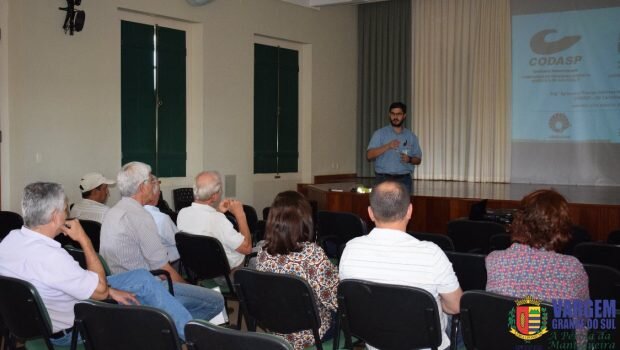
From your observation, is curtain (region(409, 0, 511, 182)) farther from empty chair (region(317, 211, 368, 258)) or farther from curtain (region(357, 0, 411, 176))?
empty chair (region(317, 211, 368, 258))

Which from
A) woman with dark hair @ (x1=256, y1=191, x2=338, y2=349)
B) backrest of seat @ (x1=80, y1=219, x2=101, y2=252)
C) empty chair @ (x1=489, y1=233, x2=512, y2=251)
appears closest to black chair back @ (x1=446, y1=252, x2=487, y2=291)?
woman with dark hair @ (x1=256, y1=191, x2=338, y2=349)

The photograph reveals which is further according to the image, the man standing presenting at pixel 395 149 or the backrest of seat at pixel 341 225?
the man standing presenting at pixel 395 149

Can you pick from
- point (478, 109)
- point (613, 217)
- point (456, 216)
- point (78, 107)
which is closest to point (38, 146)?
point (78, 107)

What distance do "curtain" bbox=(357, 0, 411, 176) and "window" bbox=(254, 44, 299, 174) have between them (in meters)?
1.50

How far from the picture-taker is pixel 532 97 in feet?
33.0

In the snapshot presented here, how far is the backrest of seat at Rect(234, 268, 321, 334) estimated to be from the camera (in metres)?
2.73

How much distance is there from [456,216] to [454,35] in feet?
14.5

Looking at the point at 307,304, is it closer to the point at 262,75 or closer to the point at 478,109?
the point at 262,75

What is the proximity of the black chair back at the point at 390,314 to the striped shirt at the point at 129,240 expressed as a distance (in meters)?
1.37

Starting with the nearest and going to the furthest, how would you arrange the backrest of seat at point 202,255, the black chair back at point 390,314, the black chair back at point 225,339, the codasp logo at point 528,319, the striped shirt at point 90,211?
the black chair back at point 225,339, the codasp logo at point 528,319, the black chair back at point 390,314, the backrest of seat at point 202,255, the striped shirt at point 90,211

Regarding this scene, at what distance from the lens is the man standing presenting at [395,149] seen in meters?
7.57

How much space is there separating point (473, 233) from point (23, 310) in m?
3.12

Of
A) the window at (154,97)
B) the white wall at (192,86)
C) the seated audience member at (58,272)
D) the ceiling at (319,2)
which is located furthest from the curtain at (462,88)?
the seated audience member at (58,272)

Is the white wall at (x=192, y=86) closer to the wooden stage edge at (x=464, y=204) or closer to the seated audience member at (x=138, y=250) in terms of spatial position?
the wooden stage edge at (x=464, y=204)
